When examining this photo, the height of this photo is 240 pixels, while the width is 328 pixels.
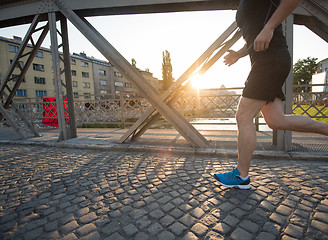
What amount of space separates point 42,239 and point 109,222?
0.51 m

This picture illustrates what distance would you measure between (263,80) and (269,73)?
86mm

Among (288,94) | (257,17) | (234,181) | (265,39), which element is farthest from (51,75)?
(265,39)

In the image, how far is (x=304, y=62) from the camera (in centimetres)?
5394

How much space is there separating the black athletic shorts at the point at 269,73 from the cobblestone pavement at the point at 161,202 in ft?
3.67

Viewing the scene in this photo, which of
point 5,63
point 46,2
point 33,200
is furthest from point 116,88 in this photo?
point 33,200

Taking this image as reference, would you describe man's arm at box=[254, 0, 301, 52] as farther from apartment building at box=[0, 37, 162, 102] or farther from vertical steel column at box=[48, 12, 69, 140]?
apartment building at box=[0, 37, 162, 102]

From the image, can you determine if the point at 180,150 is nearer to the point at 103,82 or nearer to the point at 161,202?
the point at 161,202

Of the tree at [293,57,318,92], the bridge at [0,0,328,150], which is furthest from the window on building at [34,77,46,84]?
the tree at [293,57,318,92]

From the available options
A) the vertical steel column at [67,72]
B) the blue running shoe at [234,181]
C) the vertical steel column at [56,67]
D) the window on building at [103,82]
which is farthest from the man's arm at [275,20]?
the window on building at [103,82]

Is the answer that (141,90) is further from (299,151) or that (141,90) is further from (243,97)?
(299,151)

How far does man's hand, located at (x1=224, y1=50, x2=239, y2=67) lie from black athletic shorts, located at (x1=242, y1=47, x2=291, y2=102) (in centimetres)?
60

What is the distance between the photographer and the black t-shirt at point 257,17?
181 centimetres

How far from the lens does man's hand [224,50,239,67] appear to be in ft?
8.09

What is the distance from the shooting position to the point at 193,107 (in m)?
6.77
